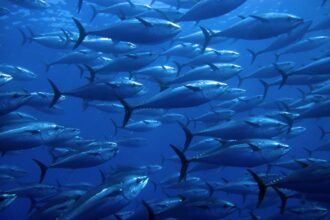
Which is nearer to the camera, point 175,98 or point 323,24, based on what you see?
point 175,98

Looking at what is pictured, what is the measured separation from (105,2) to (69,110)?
96.7 feet

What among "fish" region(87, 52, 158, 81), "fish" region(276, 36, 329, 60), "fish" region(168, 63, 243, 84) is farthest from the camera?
"fish" region(276, 36, 329, 60)

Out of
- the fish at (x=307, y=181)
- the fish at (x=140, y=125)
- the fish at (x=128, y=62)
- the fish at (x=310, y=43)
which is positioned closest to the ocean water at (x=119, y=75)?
the fish at (x=140, y=125)

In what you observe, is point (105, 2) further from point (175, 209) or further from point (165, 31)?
point (175, 209)

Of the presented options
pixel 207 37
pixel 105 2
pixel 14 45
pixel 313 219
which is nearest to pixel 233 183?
pixel 313 219

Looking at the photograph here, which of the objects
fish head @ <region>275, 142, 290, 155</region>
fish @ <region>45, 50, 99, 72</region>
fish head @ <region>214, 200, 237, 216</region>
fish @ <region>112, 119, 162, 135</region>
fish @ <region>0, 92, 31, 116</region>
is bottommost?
fish @ <region>112, 119, 162, 135</region>

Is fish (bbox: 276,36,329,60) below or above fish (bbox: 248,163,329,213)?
above

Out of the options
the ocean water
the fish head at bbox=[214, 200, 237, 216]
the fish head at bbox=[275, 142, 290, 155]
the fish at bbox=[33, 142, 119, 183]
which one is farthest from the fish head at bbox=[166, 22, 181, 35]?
the ocean water

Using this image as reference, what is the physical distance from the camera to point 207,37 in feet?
18.2

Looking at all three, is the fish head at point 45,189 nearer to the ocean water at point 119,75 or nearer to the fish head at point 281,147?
the fish head at point 281,147

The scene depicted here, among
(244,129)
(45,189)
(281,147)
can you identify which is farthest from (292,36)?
(45,189)

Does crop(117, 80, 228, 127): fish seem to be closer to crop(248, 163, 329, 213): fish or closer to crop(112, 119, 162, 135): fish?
crop(248, 163, 329, 213): fish

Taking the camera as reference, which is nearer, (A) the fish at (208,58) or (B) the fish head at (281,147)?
(B) the fish head at (281,147)

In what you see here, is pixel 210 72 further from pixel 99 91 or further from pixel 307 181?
pixel 307 181
